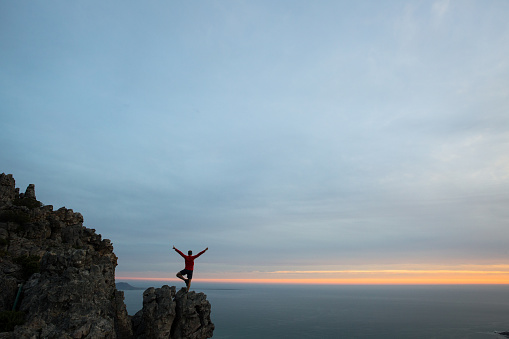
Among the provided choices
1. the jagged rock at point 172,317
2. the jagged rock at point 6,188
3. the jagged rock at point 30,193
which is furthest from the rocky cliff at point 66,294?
the jagged rock at point 30,193

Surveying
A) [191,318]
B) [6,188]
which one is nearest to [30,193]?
[6,188]

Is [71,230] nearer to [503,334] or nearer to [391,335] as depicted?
[391,335]

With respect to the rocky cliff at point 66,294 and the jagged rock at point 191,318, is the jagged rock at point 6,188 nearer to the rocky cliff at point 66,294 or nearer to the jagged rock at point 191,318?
the rocky cliff at point 66,294

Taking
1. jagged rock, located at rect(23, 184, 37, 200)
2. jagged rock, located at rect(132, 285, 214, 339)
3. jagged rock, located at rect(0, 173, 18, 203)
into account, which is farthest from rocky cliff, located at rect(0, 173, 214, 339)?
jagged rock, located at rect(23, 184, 37, 200)

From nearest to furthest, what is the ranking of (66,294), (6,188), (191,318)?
(66,294)
(191,318)
(6,188)

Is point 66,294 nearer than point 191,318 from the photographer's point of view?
Yes

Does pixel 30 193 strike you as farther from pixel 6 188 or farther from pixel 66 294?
pixel 66 294

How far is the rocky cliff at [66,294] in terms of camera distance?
19750mm

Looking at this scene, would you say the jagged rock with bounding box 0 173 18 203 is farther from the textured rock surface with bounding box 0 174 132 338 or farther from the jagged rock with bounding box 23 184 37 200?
the jagged rock with bounding box 23 184 37 200

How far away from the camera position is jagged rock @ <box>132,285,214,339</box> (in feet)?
91.1

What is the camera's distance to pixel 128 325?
26.7 meters

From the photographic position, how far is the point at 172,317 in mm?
28625

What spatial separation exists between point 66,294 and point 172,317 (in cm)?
1073

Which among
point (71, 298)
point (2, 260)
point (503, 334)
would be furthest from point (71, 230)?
point (503, 334)
